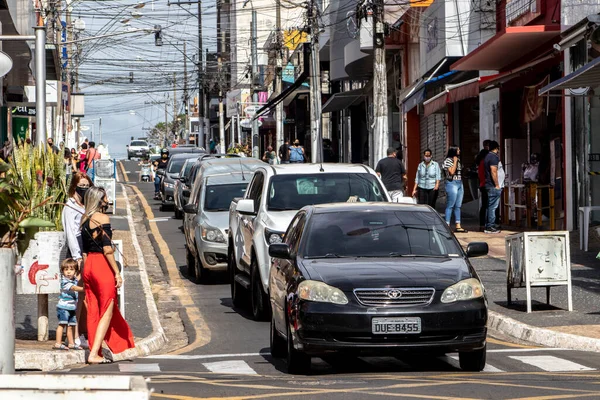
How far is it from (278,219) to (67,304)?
10.9 ft

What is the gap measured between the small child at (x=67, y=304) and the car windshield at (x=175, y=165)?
26196 millimetres

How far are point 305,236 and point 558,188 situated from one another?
48.8ft

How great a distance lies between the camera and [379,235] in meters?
11.0

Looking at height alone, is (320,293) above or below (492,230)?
above

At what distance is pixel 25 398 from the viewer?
415 centimetres

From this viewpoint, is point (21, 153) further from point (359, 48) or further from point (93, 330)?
point (359, 48)

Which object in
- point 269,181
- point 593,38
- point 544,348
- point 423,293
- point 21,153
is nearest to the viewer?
point 423,293

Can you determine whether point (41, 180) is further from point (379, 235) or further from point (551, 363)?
point (551, 363)

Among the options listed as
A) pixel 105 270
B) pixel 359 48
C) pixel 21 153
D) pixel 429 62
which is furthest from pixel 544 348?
pixel 359 48

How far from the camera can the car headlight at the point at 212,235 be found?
18.7m

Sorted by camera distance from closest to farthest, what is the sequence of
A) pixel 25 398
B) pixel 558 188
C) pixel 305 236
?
pixel 25 398 < pixel 305 236 < pixel 558 188

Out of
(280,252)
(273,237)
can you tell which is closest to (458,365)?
(280,252)

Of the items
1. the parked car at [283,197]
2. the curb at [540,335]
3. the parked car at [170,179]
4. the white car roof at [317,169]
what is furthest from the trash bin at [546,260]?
the parked car at [170,179]

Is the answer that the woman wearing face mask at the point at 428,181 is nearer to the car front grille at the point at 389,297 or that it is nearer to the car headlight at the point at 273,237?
the car headlight at the point at 273,237
